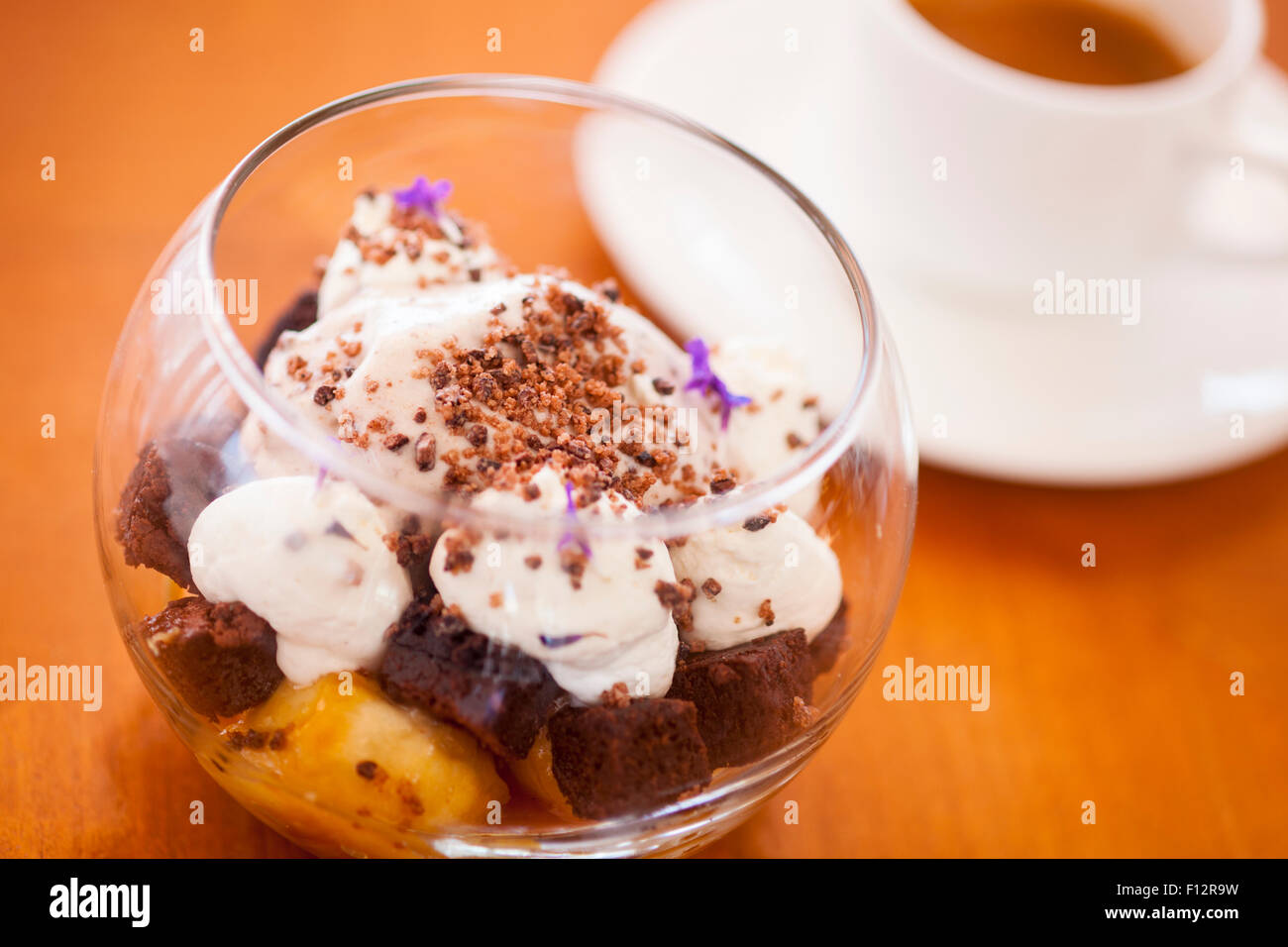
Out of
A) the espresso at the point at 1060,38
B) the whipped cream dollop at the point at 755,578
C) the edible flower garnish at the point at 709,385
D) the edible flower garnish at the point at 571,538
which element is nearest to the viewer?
the edible flower garnish at the point at 571,538

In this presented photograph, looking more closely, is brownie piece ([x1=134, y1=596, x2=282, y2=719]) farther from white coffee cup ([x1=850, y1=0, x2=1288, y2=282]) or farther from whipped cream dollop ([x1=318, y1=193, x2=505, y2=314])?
white coffee cup ([x1=850, y1=0, x2=1288, y2=282])

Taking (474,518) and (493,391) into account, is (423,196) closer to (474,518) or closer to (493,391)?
(493,391)

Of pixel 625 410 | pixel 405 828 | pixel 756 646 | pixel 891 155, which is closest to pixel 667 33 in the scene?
pixel 891 155

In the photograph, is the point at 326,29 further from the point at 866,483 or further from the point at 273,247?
the point at 866,483

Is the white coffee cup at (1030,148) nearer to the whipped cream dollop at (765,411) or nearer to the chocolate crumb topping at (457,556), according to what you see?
the whipped cream dollop at (765,411)

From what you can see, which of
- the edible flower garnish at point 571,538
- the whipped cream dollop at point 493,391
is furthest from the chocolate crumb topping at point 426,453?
the edible flower garnish at point 571,538

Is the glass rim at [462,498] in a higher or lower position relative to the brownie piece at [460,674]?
higher

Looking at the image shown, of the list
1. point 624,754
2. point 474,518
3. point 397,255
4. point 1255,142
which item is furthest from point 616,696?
point 1255,142

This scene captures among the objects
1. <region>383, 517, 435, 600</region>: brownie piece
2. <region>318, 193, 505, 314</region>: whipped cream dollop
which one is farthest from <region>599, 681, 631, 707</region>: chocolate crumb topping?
<region>318, 193, 505, 314</region>: whipped cream dollop
